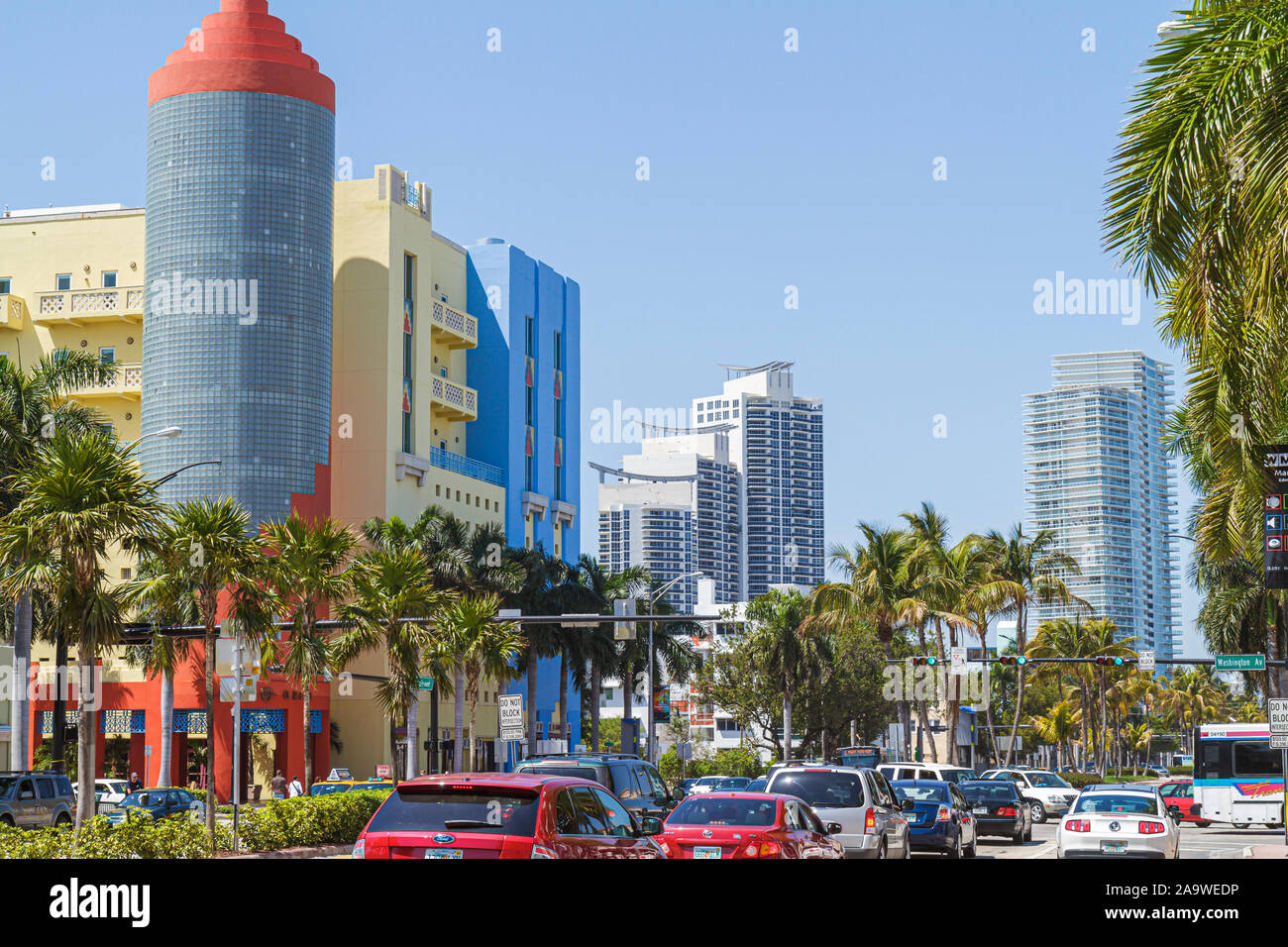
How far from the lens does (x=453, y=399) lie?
90875 mm

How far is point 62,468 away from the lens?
2784 cm

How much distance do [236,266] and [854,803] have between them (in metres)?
58.2

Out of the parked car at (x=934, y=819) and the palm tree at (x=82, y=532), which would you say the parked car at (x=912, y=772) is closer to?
the parked car at (x=934, y=819)

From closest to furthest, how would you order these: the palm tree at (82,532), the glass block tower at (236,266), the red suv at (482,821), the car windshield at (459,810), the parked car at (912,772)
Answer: the red suv at (482,821) → the car windshield at (459,810) → the palm tree at (82,532) → the parked car at (912,772) → the glass block tower at (236,266)

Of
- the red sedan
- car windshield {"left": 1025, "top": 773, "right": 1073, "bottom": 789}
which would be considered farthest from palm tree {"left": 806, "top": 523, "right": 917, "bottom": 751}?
the red sedan

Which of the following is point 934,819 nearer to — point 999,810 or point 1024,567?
point 999,810

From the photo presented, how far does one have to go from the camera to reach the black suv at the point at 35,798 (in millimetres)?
34406

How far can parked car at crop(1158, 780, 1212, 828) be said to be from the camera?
4953cm

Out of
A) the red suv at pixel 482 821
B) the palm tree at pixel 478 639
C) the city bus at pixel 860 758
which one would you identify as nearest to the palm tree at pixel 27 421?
the palm tree at pixel 478 639

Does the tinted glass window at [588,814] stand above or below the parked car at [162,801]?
above

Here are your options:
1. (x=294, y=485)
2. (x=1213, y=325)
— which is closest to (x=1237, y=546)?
(x=1213, y=325)

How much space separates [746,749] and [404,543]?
26.9 metres

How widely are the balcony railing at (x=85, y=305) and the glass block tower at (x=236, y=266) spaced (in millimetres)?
5587
